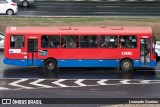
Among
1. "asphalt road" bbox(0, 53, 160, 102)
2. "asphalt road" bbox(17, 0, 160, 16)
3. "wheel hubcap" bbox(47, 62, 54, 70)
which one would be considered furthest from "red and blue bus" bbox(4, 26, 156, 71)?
"asphalt road" bbox(17, 0, 160, 16)

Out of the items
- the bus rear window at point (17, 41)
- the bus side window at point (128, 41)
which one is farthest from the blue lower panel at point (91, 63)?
the bus rear window at point (17, 41)

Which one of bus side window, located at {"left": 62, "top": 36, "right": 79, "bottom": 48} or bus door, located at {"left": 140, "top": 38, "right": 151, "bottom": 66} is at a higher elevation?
bus side window, located at {"left": 62, "top": 36, "right": 79, "bottom": 48}

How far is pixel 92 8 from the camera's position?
48219 millimetres

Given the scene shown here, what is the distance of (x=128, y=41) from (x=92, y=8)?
20271mm

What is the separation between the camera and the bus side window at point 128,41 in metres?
28.2

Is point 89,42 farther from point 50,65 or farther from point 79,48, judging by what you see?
point 50,65

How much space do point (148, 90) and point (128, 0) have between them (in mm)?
28979

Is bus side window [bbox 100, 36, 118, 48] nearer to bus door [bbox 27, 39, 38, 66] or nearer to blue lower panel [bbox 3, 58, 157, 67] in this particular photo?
blue lower panel [bbox 3, 58, 157, 67]

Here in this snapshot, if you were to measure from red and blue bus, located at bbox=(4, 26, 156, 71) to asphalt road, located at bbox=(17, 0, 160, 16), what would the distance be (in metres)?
17.1

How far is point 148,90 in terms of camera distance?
2331cm

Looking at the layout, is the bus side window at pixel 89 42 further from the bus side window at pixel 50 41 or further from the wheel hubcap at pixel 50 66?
the wheel hubcap at pixel 50 66

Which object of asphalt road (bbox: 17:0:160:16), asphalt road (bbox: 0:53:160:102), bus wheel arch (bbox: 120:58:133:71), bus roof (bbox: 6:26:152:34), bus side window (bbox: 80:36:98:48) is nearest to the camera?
asphalt road (bbox: 0:53:160:102)

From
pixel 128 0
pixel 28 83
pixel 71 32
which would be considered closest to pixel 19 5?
pixel 128 0

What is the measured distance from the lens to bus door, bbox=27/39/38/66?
28.3 meters
